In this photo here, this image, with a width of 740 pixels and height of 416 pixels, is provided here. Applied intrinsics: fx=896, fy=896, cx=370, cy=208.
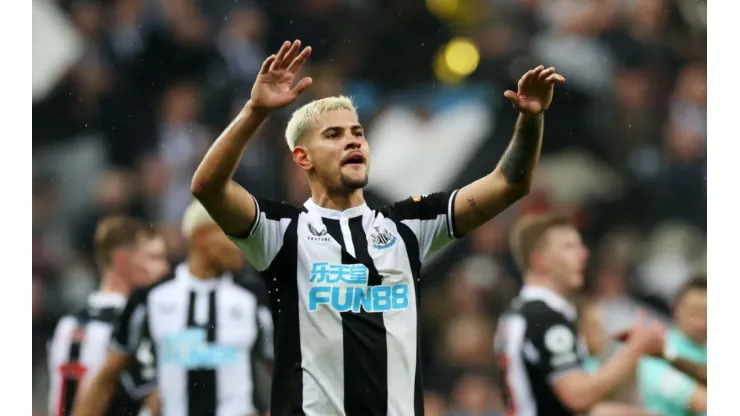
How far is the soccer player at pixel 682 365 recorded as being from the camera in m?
3.88

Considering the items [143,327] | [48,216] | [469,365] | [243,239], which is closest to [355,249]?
[243,239]

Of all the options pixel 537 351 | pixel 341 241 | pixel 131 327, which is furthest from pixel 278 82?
pixel 131 327

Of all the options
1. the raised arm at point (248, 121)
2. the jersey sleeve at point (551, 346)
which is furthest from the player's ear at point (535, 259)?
the raised arm at point (248, 121)

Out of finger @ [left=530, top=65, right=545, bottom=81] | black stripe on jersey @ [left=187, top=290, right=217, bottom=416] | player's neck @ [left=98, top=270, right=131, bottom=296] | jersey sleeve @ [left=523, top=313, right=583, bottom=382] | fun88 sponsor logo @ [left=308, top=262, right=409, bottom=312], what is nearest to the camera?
finger @ [left=530, top=65, right=545, bottom=81]

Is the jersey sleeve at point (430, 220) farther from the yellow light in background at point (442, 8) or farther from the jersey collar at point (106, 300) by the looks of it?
the jersey collar at point (106, 300)

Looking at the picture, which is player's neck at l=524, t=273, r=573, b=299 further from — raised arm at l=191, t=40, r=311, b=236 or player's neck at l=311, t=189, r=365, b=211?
raised arm at l=191, t=40, r=311, b=236

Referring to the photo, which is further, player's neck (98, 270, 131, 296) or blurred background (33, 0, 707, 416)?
player's neck (98, 270, 131, 296)

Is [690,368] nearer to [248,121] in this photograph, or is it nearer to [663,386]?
[663,386]

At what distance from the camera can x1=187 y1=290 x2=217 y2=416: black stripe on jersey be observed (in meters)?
3.89

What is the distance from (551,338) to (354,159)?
1.58 meters

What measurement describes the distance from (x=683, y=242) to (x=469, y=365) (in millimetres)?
1086

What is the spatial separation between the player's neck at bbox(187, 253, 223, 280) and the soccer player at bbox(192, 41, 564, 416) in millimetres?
1454

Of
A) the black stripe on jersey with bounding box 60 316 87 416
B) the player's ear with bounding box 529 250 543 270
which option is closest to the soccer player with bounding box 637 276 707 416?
the player's ear with bounding box 529 250 543 270

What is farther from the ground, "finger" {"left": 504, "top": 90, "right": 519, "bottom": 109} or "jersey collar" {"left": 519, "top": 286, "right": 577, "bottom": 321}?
"finger" {"left": 504, "top": 90, "right": 519, "bottom": 109}
